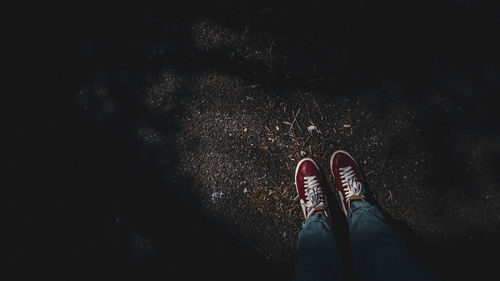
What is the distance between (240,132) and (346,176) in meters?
0.95

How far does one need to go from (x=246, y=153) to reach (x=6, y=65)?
2.51m

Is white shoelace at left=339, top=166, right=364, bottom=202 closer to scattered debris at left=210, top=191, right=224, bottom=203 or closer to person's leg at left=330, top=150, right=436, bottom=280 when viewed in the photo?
person's leg at left=330, top=150, right=436, bottom=280

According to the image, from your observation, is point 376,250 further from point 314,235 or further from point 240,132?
point 240,132

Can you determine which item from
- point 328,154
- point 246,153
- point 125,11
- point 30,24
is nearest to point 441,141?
point 328,154

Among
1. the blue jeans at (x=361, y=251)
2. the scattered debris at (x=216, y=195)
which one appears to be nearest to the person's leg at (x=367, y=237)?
the blue jeans at (x=361, y=251)

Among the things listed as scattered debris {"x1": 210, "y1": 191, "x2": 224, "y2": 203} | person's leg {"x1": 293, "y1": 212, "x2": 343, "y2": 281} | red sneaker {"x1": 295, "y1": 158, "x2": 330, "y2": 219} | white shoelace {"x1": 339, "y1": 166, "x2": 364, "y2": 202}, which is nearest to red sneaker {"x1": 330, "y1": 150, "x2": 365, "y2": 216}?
white shoelace {"x1": 339, "y1": 166, "x2": 364, "y2": 202}

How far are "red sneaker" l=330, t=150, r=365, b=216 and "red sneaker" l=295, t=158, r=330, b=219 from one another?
0.14 m

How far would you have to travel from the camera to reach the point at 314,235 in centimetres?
194

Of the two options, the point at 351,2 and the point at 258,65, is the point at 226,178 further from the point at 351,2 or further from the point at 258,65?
the point at 351,2

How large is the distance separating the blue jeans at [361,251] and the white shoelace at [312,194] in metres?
0.09

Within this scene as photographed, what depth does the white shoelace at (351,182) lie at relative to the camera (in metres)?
2.07

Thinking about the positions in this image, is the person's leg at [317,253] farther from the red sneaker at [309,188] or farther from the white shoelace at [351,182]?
the white shoelace at [351,182]

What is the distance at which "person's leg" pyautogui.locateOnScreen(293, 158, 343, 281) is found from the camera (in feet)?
5.76

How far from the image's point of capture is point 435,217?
6.81 feet
